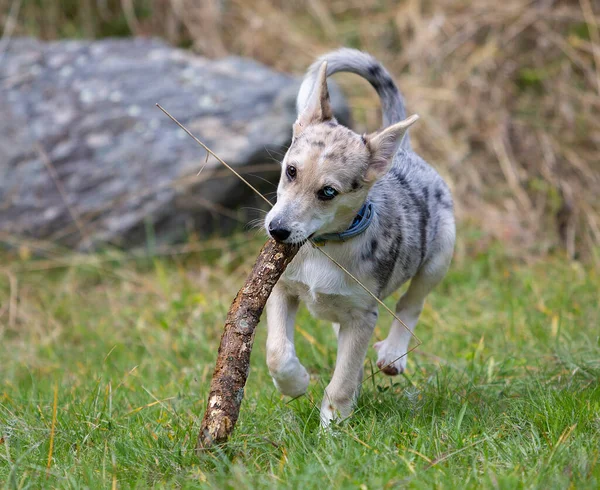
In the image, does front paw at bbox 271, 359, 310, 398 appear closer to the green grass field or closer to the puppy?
the puppy

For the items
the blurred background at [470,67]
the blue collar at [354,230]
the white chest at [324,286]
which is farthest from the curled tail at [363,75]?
the blurred background at [470,67]

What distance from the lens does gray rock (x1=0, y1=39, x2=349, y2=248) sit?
7168 mm

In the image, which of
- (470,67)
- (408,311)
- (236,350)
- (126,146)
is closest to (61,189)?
(126,146)

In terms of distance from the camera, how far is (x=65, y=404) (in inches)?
163

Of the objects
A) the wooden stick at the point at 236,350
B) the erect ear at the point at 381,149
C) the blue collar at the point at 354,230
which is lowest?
the wooden stick at the point at 236,350

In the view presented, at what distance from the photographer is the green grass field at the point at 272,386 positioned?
3119 millimetres

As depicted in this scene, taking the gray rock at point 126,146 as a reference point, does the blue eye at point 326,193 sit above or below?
above

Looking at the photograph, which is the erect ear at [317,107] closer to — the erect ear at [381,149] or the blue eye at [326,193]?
the erect ear at [381,149]

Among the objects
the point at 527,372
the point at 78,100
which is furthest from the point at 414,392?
the point at 78,100

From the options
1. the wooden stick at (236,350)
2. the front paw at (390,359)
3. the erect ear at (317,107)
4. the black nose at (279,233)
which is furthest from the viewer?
the front paw at (390,359)

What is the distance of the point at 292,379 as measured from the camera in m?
3.68

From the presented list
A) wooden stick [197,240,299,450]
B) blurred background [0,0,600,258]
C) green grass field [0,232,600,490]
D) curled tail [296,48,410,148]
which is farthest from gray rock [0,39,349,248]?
wooden stick [197,240,299,450]

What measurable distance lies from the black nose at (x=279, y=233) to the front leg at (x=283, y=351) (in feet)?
1.79

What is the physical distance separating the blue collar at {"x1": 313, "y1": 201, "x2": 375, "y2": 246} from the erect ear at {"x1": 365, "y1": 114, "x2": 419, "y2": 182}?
17 centimetres
